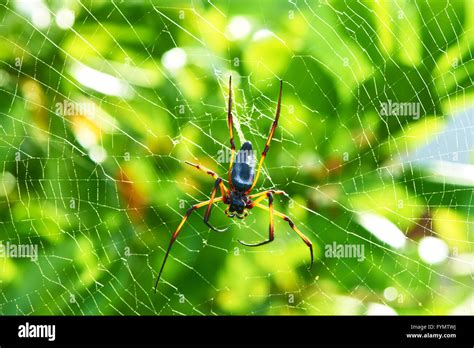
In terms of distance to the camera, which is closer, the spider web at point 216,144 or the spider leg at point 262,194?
the spider web at point 216,144

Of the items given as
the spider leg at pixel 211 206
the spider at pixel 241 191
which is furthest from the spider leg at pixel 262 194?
the spider leg at pixel 211 206

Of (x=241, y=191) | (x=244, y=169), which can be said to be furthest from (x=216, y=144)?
(x=241, y=191)

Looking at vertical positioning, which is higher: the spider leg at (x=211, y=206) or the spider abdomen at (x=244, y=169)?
the spider abdomen at (x=244, y=169)

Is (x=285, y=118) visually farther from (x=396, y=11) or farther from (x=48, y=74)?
(x=48, y=74)

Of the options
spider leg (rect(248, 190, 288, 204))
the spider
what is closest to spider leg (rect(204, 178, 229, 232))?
the spider

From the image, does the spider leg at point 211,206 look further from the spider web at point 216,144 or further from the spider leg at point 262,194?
the spider leg at point 262,194

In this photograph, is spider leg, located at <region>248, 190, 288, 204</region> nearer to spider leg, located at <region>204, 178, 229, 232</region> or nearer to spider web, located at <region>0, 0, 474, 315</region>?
spider web, located at <region>0, 0, 474, 315</region>

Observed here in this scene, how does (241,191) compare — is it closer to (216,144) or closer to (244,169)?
(244,169)

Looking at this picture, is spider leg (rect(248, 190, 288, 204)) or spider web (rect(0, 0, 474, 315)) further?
spider leg (rect(248, 190, 288, 204))
